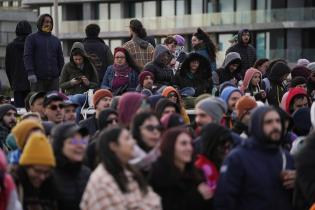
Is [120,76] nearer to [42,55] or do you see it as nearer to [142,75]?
[142,75]

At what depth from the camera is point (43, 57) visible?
17578 millimetres

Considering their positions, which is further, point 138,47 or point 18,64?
point 18,64

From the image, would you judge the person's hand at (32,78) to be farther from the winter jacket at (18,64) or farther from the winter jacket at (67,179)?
the winter jacket at (67,179)

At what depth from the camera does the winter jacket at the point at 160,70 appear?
16516 millimetres

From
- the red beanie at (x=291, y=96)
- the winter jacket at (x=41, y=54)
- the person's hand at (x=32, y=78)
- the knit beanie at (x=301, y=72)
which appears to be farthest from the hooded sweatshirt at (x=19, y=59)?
the red beanie at (x=291, y=96)

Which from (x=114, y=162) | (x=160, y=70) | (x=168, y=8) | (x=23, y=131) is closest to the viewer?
(x=114, y=162)

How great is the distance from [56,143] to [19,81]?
9.35 m

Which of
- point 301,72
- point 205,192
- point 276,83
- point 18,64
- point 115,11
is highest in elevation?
point 115,11

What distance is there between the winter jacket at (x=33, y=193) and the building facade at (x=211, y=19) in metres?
49.2

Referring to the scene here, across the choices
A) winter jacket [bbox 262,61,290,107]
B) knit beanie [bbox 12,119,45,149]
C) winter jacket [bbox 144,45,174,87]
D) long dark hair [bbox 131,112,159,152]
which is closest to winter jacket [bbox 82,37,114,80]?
winter jacket [bbox 144,45,174,87]

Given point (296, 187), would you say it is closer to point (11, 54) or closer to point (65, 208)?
point (65, 208)

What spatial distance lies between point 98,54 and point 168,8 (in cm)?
5048

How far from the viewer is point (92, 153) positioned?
10266 millimetres

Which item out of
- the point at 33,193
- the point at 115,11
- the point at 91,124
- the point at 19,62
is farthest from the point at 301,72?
the point at 115,11
